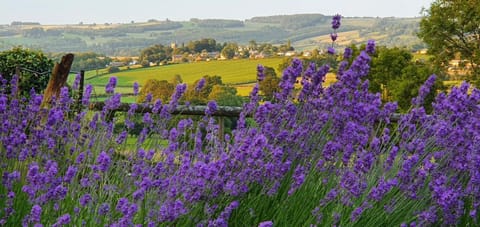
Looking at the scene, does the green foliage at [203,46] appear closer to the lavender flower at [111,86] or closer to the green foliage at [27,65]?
the green foliage at [27,65]

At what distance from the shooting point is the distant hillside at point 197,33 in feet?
239

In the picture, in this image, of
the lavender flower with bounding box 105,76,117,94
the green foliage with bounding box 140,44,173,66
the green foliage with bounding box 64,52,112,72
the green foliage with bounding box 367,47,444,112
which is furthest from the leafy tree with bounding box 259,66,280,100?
the green foliage with bounding box 140,44,173,66

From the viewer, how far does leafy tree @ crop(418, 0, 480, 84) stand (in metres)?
26.5

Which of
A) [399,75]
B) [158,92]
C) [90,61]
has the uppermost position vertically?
[158,92]

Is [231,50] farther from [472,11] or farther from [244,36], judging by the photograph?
[472,11]

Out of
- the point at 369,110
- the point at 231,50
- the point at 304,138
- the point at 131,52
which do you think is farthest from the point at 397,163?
the point at 131,52

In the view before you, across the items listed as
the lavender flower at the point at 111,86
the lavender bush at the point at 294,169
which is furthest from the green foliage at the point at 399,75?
the lavender flower at the point at 111,86

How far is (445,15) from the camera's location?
1045 inches

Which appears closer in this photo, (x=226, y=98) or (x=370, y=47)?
(x=370, y=47)

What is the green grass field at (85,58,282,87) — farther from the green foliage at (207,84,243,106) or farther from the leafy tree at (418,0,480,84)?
the leafy tree at (418,0,480,84)

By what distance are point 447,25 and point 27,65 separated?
21.1 m

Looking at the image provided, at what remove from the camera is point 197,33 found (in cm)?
8681

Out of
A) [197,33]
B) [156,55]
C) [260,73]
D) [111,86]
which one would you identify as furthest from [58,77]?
[197,33]

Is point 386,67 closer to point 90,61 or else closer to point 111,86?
point 90,61
